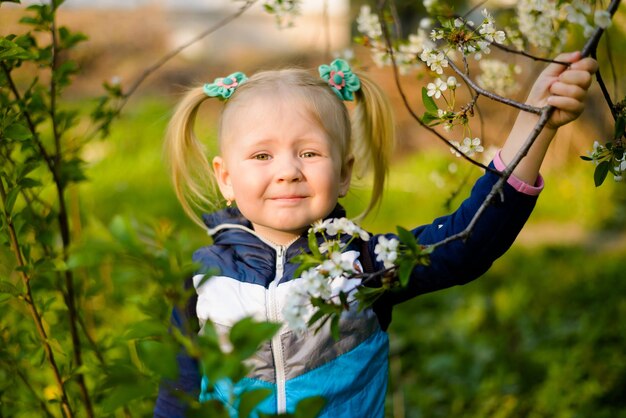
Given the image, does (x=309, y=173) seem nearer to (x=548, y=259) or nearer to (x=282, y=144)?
(x=282, y=144)

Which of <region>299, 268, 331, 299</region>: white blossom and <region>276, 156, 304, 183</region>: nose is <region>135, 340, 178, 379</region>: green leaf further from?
<region>276, 156, 304, 183</region>: nose

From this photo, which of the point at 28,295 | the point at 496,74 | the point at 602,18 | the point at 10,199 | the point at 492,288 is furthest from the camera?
the point at 492,288


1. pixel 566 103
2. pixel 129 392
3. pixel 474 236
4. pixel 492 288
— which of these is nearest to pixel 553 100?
pixel 566 103

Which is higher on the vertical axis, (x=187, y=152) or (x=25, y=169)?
(x=187, y=152)

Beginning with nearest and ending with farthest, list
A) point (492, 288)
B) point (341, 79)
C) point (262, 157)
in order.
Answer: point (262, 157) < point (341, 79) < point (492, 288)

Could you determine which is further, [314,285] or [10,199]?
[10,199]

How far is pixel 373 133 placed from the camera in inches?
78.5

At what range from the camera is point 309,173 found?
1666 millimetres

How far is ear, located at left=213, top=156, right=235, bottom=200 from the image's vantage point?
6.08 ft

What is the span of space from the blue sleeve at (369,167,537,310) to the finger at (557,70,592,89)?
235 mm

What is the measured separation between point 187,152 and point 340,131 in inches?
18.0

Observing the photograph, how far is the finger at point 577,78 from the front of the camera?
1.23 meters

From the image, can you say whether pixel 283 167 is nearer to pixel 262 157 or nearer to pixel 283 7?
pixel 262 157

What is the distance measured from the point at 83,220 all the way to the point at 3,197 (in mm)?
2380
